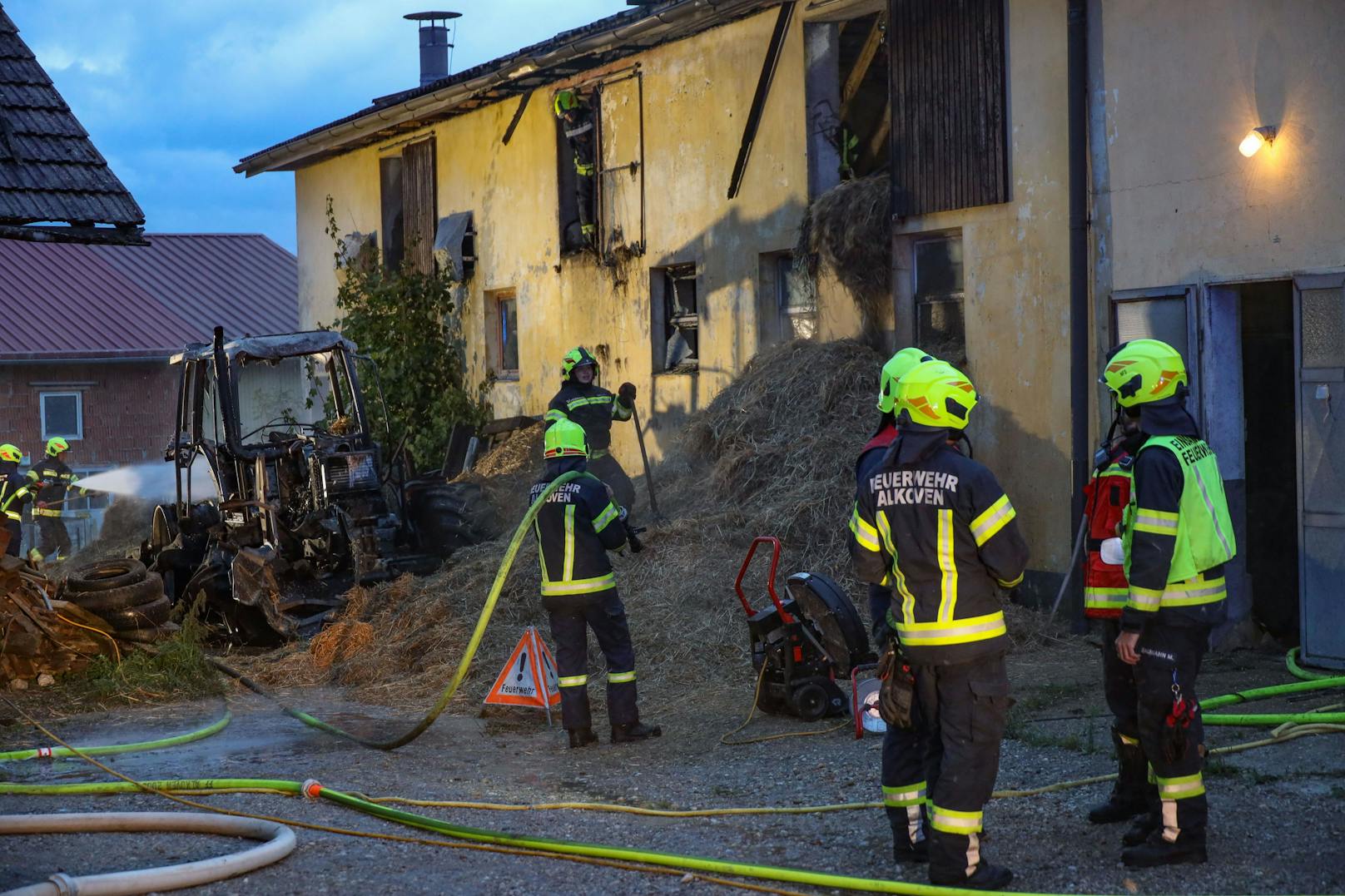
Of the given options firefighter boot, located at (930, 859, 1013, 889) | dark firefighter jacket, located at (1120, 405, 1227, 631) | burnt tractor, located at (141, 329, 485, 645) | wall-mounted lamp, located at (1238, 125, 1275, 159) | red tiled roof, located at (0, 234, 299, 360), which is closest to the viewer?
firefighter boot, located at (930, 859, 1013, 889)

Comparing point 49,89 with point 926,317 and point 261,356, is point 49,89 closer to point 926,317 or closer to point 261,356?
point 261,356

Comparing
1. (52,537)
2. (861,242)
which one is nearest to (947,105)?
(861,242)

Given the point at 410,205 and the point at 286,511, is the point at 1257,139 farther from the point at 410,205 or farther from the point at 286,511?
the point at 410,205

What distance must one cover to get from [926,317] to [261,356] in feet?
19.1

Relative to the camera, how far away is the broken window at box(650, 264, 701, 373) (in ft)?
51.4

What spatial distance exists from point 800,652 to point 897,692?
2.86 m

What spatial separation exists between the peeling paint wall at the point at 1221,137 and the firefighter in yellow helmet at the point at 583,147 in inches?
292

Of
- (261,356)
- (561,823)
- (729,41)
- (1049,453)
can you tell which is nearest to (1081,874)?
(561,823)

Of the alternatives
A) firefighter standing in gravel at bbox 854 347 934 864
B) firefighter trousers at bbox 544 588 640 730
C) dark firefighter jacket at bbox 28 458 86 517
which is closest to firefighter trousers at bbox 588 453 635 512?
firefighter trousers at bbox 544 588 640 730

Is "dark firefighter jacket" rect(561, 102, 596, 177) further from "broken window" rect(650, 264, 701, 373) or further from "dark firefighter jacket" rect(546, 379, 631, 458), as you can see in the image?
"dark firefighter jacket" rect(546, 379, 631, 458)

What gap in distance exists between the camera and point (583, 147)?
17.1 meters

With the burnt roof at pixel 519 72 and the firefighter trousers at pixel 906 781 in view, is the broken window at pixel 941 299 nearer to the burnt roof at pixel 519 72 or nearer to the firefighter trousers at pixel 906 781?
the burnt roof at pixel 519 72

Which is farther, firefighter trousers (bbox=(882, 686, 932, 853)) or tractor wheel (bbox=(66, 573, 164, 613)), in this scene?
tractor wheel (bbox=(66, 573, 164, 613))

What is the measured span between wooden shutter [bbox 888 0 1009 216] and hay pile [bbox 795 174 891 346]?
0.24 m
